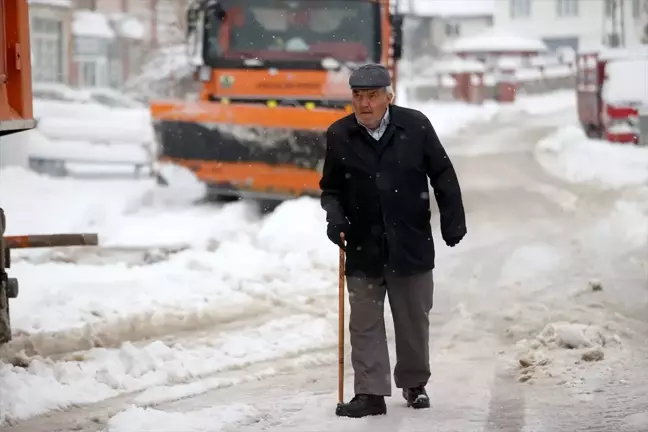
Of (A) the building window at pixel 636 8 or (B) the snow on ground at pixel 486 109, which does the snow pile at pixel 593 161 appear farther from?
(A) the building window at pixel 636 8

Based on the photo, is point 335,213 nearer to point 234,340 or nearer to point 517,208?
point 234,340

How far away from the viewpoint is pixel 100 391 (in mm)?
5812

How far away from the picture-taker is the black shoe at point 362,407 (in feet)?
16.9

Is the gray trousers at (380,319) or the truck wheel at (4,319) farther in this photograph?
the truck wheel at (4,319)

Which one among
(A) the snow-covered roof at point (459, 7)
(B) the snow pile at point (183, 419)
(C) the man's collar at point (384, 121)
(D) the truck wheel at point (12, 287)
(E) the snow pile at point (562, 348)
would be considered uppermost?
(A) the snow-covered roof at point (459, 7)

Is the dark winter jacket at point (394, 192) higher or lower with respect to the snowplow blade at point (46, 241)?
higher

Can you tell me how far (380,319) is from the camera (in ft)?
17.0

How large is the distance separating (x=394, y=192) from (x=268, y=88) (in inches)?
348

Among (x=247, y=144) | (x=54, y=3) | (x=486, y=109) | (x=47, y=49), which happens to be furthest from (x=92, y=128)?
(x=486, y=109)

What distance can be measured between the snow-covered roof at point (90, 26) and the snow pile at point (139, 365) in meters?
42.7

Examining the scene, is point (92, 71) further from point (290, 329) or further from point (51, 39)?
point (290, 329)

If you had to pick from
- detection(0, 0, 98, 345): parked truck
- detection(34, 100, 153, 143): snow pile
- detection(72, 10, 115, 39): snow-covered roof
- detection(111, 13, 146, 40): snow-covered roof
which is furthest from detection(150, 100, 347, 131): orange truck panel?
detection(111, 13, 146, 40): snow-covered roof

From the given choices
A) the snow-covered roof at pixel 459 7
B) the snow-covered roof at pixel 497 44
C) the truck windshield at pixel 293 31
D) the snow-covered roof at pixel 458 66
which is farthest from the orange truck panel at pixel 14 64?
the snow-covered roof at pixel 459 7

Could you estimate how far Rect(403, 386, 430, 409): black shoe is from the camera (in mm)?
5336
